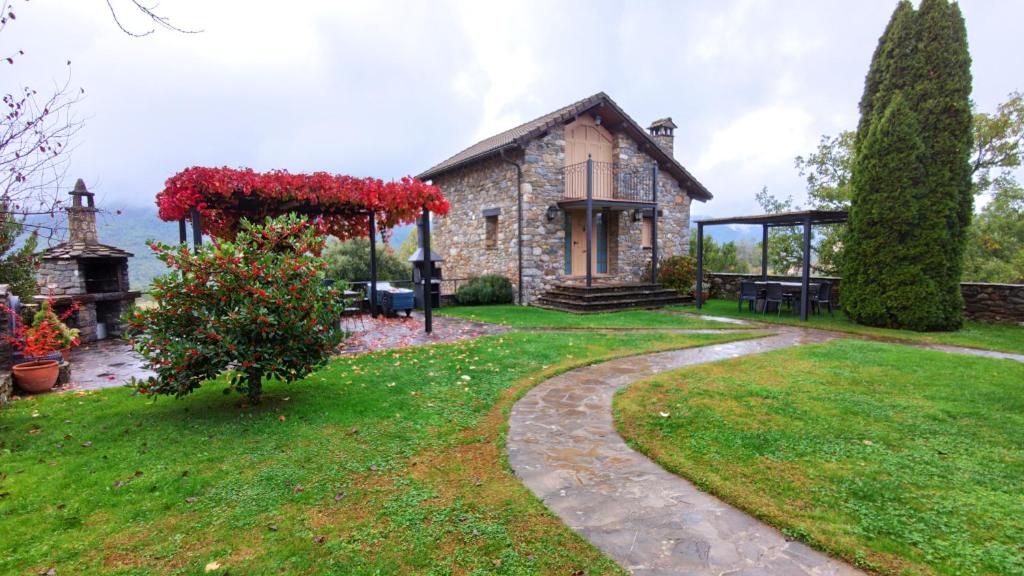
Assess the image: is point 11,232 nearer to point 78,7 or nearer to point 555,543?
point 78,7

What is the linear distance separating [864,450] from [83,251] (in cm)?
1105

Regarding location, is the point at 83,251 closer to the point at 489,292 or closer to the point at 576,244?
the point at 489,292

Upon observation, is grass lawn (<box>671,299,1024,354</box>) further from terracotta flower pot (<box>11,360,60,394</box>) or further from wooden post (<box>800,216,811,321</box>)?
terracotta flower pot (<box>11,360,60,394</box>)

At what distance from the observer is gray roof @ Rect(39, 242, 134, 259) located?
7812 mm

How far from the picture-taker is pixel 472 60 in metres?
16.4

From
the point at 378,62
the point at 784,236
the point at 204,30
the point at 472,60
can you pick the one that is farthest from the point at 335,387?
the point at 784,236

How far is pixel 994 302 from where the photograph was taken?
9.54 m

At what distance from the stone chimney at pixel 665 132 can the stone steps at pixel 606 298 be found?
5.79 metres

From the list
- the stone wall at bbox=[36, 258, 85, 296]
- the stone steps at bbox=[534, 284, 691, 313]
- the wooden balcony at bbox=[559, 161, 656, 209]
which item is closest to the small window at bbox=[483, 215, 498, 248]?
the wooden balcony at bbox=[559, 161, 656, 209]

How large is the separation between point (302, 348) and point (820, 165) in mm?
21541

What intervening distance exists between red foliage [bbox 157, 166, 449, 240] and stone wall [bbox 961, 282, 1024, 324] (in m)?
11.2

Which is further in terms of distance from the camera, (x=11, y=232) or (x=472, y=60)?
(x=472, y=60)

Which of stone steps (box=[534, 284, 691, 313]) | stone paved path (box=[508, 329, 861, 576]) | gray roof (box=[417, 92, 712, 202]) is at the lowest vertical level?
stone paved path (box=[508, 329, 861, 576])

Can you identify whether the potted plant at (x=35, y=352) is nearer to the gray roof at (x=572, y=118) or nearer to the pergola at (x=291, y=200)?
the pergola at (x=291, y=200)
